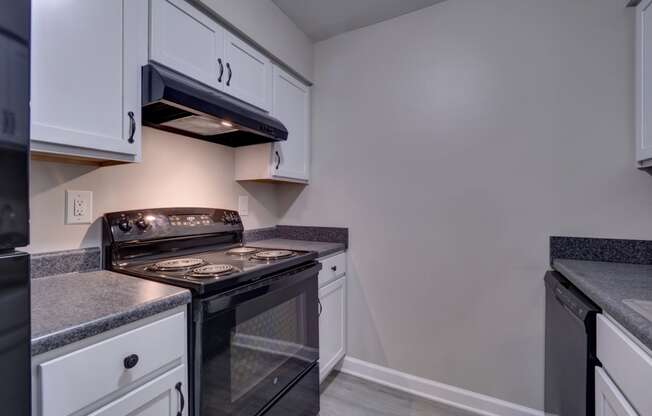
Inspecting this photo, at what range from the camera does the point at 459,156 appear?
1.76 meters

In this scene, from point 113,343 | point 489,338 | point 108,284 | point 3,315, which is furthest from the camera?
point 489,338

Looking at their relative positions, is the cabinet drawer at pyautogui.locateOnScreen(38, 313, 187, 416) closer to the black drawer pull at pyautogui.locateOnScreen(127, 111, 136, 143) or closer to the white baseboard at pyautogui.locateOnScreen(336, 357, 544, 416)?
the black drawer pull at pyautogui.locateOnScreen(127, 111, 136, 143)

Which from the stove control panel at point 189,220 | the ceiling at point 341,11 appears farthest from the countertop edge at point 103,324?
the ceiling at point 341,11

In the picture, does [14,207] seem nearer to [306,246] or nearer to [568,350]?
[306,246]

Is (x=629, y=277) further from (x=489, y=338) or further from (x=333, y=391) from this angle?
(x=333, y=391)

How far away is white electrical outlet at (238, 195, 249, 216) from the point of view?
6.66ft

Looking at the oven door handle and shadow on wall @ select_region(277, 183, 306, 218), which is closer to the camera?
the oven door handle

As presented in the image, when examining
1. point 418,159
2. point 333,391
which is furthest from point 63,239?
point 418,159

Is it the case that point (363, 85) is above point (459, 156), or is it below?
above

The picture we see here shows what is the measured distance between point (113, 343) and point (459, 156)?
1804mm

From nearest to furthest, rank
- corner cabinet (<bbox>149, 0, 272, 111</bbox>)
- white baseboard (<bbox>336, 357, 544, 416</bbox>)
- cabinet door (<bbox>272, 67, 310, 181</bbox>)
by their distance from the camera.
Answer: corner cabinet (<bbox>149, 0, 272, 111</bbox>) < white baseboard (<bbox>336, 357, 544, 416</bbox>) < cabinet door (<bbox>272, 67, 310, 181</bbox>)

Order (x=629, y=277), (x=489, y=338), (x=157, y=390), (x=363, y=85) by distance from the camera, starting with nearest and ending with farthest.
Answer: (x=157, y=390), (x=629, y=277), (x=489, y=338), (x=363, y=85)

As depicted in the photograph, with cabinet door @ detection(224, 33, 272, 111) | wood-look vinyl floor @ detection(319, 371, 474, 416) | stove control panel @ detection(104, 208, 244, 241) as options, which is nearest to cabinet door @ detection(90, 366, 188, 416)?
stove control panel @ detection(104, 208, 244, 241)

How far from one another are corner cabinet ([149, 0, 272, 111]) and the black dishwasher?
1.77 meters
